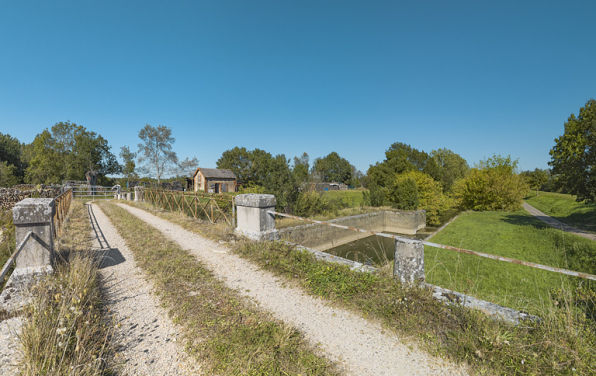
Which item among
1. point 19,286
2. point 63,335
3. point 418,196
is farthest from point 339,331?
point 418,196

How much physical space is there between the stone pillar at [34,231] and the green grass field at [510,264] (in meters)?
5.75

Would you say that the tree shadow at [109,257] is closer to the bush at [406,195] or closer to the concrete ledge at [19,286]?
the concrete ledge at [19,286]

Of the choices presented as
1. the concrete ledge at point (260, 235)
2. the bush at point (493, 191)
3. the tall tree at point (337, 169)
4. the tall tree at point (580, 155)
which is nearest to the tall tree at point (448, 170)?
the bush at point (493, 191)

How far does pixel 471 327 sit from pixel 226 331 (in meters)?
2.60

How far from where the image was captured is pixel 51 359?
6.46 feet

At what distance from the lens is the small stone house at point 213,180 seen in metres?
36.0

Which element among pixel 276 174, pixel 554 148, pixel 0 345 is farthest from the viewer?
pixel 276 174

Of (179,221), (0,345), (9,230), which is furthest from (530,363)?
(9,230)

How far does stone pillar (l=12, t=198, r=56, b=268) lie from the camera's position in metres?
3.20

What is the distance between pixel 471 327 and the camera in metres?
2.53

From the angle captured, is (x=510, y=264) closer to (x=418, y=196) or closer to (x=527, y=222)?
(x=527, y=222)

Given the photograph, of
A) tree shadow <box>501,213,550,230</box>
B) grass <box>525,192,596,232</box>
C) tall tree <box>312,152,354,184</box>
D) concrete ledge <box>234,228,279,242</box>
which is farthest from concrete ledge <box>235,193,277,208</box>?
tall tree <box>312,152,354,184</box>

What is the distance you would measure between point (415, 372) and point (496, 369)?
0.66m

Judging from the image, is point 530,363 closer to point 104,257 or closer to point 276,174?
point 104,257
